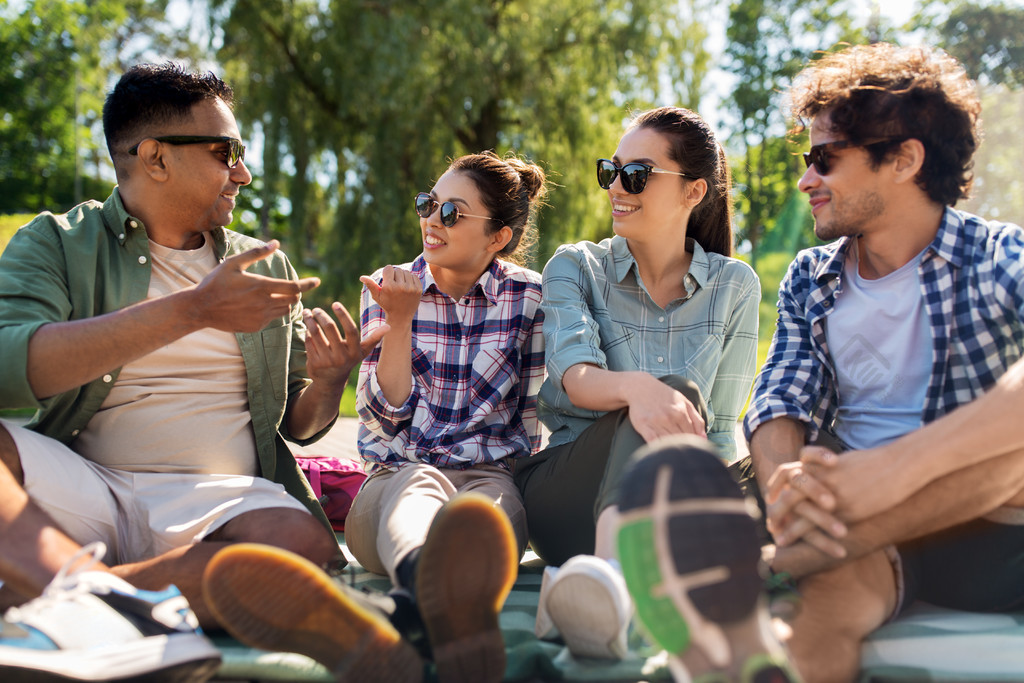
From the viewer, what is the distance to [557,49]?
38.7 ft

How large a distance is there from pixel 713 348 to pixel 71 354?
1.93m

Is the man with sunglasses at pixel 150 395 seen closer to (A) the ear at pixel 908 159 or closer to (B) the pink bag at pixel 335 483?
(B) the pink bag at pixel 335 483

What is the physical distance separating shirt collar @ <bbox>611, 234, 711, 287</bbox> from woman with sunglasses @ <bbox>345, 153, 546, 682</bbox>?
302 mm

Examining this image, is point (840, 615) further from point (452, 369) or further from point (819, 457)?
Result: point (452, 369)

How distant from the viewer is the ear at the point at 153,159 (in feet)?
8.62

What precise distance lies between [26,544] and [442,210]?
1.72 metres

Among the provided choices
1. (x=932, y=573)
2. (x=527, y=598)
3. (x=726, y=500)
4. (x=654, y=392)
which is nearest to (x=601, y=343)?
(x=654, y=392)

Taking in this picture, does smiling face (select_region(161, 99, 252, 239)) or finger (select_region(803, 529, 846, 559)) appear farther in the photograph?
smiling face (select_region(161, 99, 252, 239))

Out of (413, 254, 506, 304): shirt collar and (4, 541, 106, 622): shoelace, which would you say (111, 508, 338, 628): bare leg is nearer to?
(4, 541, 106, 622): shoelace

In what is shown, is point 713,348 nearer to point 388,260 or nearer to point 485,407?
point 485,407

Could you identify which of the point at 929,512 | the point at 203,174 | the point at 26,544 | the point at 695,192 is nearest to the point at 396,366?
the point at 203,174

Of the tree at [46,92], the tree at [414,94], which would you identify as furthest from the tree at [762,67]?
the tree at [46,92]

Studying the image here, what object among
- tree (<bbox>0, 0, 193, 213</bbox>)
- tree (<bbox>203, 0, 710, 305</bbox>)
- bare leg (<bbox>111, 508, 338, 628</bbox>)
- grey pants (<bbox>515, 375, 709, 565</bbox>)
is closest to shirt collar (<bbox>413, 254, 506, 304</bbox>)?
grey pants (<bbox>515, 375, 709, 565</bbox>)

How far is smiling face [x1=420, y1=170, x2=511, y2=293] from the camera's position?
9.81 ft
